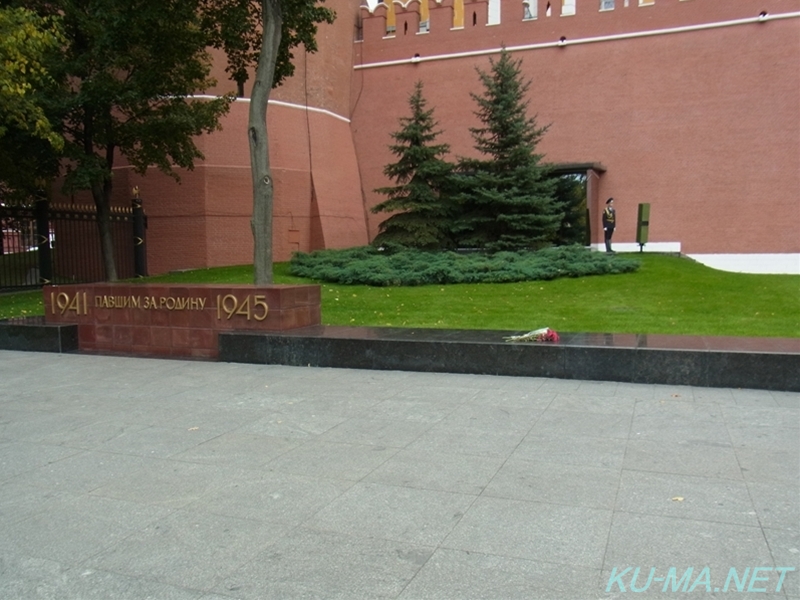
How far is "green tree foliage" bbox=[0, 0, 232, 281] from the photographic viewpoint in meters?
16.0

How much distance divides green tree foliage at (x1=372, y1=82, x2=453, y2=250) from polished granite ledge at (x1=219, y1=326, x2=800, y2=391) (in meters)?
10.0

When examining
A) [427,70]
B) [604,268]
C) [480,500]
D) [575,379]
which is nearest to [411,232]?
[604,268]

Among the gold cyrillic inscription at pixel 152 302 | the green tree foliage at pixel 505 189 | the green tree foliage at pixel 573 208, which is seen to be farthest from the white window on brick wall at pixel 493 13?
the gold cyrillic inscription at pixel 152 302

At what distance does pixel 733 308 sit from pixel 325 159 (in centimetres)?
1650

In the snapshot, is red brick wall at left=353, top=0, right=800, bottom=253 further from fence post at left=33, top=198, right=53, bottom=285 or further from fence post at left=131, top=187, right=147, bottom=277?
fence post at left=33, top=198, right=53, bottom=285

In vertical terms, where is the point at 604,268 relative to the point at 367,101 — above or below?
below

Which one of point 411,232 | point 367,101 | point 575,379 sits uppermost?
point 367,101

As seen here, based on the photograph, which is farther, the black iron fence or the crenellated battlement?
the crenellated battlement

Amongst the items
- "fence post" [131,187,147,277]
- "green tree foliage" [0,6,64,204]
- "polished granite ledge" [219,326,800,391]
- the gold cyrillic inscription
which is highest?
"green tree foliage" [0,6,64,204]

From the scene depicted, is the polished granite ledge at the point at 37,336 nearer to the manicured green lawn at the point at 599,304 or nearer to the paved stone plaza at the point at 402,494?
the paved stone plaza at the point at 402,494

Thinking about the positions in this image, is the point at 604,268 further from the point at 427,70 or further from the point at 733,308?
the point at 427,70

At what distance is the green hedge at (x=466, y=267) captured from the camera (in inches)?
606

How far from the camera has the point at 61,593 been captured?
3.16 meters

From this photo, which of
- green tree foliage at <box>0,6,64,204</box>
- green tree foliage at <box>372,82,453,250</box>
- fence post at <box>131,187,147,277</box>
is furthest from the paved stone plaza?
fence post at <box>131,187,147,277</box>
